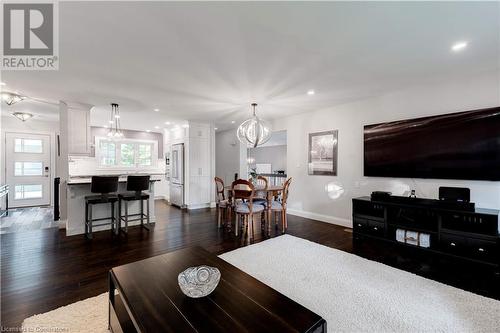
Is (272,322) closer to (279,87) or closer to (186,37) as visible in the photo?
(186,37)

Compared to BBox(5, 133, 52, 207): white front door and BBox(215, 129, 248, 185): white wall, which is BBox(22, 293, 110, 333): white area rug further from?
BBox(5, 133, 52, 207): white front door

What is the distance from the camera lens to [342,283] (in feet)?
7.81

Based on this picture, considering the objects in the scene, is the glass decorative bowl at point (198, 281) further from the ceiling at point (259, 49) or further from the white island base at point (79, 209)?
the white island base at point (79, 209)

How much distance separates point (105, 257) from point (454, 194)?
16.4 feet

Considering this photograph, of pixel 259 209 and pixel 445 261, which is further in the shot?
pixel 259 209

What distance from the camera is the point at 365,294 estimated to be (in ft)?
7.12

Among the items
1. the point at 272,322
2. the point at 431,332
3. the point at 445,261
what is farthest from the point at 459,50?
the point at 272,322

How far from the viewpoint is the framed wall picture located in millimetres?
4809

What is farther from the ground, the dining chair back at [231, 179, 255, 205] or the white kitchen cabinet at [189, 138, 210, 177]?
the white kitchen cabinet at [189, 138, 210, 177]

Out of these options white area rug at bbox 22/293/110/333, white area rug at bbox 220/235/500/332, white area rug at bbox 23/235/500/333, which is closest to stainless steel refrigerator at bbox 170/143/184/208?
white area rug at bbox 220/235/500/332

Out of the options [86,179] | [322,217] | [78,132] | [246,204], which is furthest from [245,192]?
[78,132]

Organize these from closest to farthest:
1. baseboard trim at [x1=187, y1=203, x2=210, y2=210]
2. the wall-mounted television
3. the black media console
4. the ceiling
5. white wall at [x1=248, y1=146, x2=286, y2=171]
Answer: the ceiling < the black media console < the wall-mounted television < baseboard trim at [x1=187, y1=203, x2=210, y2=210] < white wall at [x1=248, y1=146, x2=286, y2=171]

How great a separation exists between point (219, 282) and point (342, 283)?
1522 mm

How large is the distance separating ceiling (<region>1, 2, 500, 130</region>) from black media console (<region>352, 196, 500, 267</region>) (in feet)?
6.11
